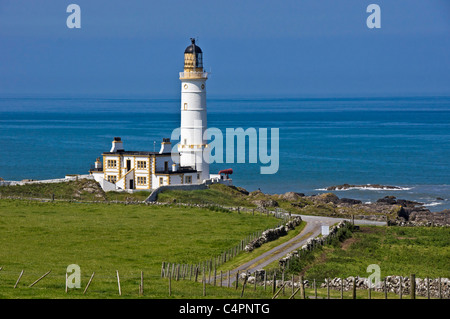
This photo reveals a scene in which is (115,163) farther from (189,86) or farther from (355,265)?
(355,265)

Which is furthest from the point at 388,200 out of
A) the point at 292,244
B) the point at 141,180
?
the point at 292,244

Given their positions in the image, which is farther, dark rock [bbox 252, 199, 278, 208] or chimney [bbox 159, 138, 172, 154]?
chimney [bbox 159, 138, 172, 154]

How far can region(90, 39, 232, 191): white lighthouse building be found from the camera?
71.6 metres

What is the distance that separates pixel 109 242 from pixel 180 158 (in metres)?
27.3

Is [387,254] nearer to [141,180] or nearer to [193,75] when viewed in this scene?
[141,180]

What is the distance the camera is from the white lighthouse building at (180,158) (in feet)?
235

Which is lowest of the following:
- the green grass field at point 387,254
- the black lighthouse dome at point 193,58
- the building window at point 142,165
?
the green grass field at point 387,254

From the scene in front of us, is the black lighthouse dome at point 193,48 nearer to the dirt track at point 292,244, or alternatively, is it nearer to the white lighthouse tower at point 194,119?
the white lighthouse tower at point 194,119

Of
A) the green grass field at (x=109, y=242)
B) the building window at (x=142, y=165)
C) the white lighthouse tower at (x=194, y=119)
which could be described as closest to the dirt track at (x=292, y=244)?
the green grass field at (x=109, y=242)

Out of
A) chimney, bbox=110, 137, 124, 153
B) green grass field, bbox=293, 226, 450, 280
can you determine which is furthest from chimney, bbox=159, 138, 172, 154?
green grass field, bbox=293, 226, 450, 280

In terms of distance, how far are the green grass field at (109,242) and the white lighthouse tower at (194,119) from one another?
37.2ft

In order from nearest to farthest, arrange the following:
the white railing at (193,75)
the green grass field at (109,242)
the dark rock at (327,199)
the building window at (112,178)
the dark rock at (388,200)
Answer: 1. the green grass field at (109,242)
2. the building window at (112,178)
3. the white railing at (193,75)
4. the dark rock at (327,199)
5. the dark rock at (388,200)

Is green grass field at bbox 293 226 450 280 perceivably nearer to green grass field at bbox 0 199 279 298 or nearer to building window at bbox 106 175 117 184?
green grass field at bbox 0 199 279 298
